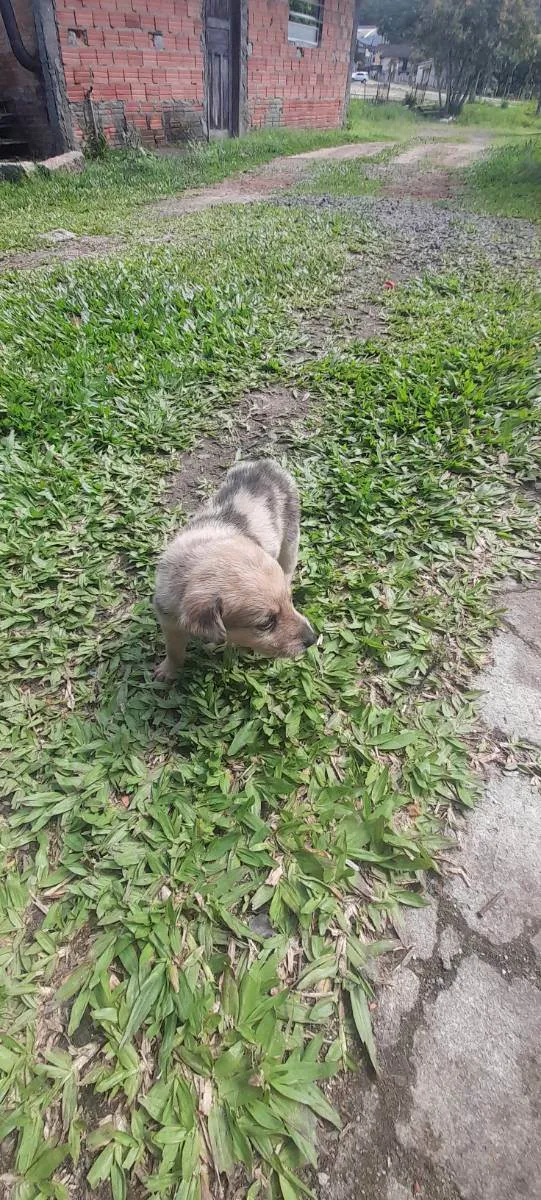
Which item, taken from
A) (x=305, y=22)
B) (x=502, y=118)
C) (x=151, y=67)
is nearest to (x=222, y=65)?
(x=151, y=67)

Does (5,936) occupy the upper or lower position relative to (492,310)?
lower

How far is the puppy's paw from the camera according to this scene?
3.08 m

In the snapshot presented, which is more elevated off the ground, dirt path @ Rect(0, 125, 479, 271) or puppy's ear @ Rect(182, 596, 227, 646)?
puppy's ear @ Rect(182, 596, 227, 646)

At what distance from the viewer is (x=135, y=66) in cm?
1466

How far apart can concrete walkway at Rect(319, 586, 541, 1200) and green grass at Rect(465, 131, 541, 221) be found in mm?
12902

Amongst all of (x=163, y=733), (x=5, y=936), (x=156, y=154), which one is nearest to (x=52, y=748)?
(x=163, y=733)

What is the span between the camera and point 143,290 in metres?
6.95

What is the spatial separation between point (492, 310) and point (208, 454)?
4.40 metres

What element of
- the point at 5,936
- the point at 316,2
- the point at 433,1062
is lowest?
the point at 5,936

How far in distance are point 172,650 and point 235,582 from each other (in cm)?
63

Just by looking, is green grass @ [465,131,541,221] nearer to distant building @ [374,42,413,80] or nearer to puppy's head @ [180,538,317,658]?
puppy's head @ [180,538,317,658]

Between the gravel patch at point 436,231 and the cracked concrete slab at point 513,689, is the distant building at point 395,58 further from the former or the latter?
the cracked concrete slab at point 513,689

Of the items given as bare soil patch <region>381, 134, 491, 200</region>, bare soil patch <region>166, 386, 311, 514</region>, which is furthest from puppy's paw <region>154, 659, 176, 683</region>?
bare soil patch <region>381, 134, 491, 200</region>

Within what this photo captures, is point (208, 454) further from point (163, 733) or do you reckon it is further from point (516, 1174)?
point (516, 1174)
